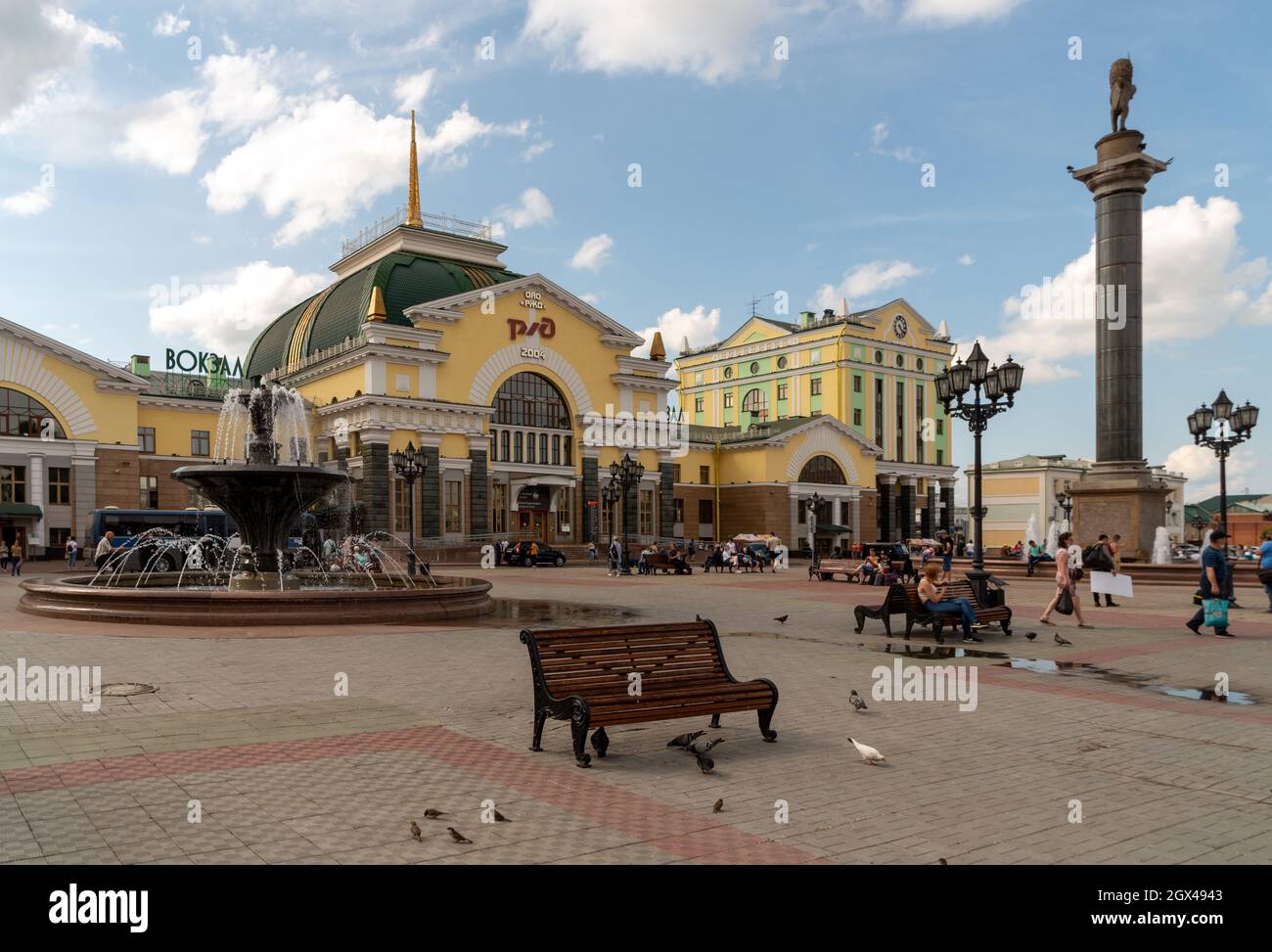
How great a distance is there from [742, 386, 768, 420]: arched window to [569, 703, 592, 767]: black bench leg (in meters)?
70.8

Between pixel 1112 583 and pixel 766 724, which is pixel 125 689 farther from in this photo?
pixel 1112 583

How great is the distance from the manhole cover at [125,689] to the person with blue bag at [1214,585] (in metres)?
13.8

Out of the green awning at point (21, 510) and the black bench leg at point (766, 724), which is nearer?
the black bench leg at point (766, 724)

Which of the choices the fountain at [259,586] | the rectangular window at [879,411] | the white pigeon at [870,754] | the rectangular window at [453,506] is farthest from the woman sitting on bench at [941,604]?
the rectangular window at [879,411]

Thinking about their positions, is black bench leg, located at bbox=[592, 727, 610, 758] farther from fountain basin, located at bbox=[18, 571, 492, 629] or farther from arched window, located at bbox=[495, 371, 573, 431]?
arched window, located at bbox=[495, 371, 573, 431]

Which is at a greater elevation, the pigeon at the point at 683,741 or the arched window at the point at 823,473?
the arched window at the point at 823,473

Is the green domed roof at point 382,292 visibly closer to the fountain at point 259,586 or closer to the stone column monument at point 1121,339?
the fountain at point 259,586

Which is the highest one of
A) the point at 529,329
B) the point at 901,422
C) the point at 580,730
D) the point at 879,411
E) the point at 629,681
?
the point at 529,329

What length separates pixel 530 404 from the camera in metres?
54.8

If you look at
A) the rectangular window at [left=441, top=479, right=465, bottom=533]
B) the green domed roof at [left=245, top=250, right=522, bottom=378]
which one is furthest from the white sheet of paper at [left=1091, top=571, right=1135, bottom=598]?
the green domed roof at [left=245, top=250, right=522, bottom=378]

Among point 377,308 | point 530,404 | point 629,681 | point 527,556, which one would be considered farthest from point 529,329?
point 629,681

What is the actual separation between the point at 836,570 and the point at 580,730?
26.4 m

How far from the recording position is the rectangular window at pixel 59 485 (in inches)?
1759
